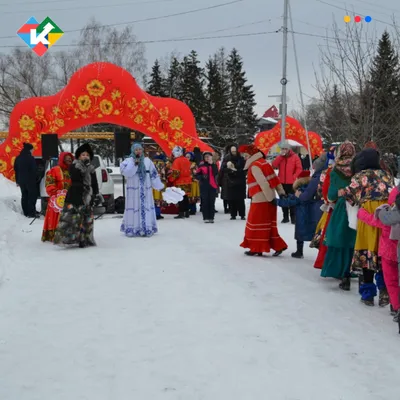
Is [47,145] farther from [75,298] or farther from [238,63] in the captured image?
[238,63]

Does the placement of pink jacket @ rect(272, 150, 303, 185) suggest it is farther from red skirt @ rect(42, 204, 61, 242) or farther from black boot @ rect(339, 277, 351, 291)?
black boot @ rect(339, 277, 351, 291)

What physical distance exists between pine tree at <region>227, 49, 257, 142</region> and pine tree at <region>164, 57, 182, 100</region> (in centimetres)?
587

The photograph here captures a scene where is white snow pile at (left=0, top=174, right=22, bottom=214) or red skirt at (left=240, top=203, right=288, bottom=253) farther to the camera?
white snow pile at (left=0, top=174, right=22, bottom=214)

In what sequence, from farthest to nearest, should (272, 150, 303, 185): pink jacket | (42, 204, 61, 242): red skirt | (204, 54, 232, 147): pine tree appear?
1. (204, 54, 232, 147): pine tree
2. (272, 150, 303, 185): pink jacket
3. (42, 204, 61, 242): red skirt

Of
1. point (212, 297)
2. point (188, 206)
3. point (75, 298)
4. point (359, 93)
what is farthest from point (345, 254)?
point (359, 93)

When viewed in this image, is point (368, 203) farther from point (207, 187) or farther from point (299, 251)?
point (207, 187)

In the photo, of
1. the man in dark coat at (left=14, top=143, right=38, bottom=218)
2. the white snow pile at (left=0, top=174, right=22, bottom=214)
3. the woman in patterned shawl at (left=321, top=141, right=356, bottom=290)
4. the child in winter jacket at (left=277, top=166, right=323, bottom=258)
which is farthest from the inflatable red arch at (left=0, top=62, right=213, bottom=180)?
the woman in patterned shawl at (left=321, top=141, right=356, bottom=290)

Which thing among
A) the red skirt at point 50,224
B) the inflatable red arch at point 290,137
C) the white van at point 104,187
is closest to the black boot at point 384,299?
the red skirt at point 50,224

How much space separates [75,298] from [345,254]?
118 inches

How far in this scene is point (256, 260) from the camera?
759 cm

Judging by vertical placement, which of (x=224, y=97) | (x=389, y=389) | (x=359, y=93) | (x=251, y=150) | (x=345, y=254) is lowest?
(x=389, y=389)

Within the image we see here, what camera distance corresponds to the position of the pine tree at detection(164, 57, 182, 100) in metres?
52.9

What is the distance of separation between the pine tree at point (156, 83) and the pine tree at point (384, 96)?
3722 centimetres

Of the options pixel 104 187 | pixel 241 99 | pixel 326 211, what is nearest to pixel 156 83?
pixel 241 99
